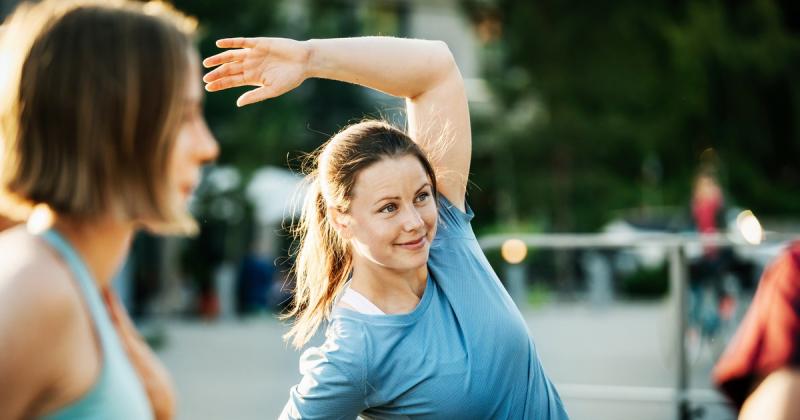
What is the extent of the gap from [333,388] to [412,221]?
1.42 ft

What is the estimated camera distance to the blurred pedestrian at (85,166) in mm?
1495

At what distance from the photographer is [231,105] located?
17734 millimetres

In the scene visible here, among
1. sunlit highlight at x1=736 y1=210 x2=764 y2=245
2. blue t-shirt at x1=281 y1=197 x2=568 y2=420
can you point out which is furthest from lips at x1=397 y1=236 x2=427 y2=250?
sunlit highlight at x1=736 y1=210 x2=764 y2=245

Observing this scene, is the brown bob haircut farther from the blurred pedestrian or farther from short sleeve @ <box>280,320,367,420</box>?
short sleeve @ <box>280,320,367,420</box>

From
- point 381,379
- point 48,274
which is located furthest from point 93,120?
point 381,379

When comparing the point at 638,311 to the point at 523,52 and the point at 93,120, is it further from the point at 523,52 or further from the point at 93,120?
the point at 93,120

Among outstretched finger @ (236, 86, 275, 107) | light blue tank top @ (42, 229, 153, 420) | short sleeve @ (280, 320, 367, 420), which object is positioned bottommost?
short sleeve @ (280, 320, 367, 420)

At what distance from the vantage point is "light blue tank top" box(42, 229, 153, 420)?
1.51 meters

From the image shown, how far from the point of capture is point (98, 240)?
1.61 metres

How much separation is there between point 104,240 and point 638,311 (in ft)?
57.3

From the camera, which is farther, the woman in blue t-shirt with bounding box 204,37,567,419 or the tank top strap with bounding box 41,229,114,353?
the woman in blue t-shirt with bounding box 204,37,567,419

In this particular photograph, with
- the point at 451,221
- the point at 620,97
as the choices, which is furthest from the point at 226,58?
the point at 620,97

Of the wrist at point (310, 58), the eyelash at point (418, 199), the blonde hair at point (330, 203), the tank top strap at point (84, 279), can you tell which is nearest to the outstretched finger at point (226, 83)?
the wrist at point (310, 58)

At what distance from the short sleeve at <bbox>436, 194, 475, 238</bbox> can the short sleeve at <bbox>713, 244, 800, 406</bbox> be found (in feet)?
3.56
